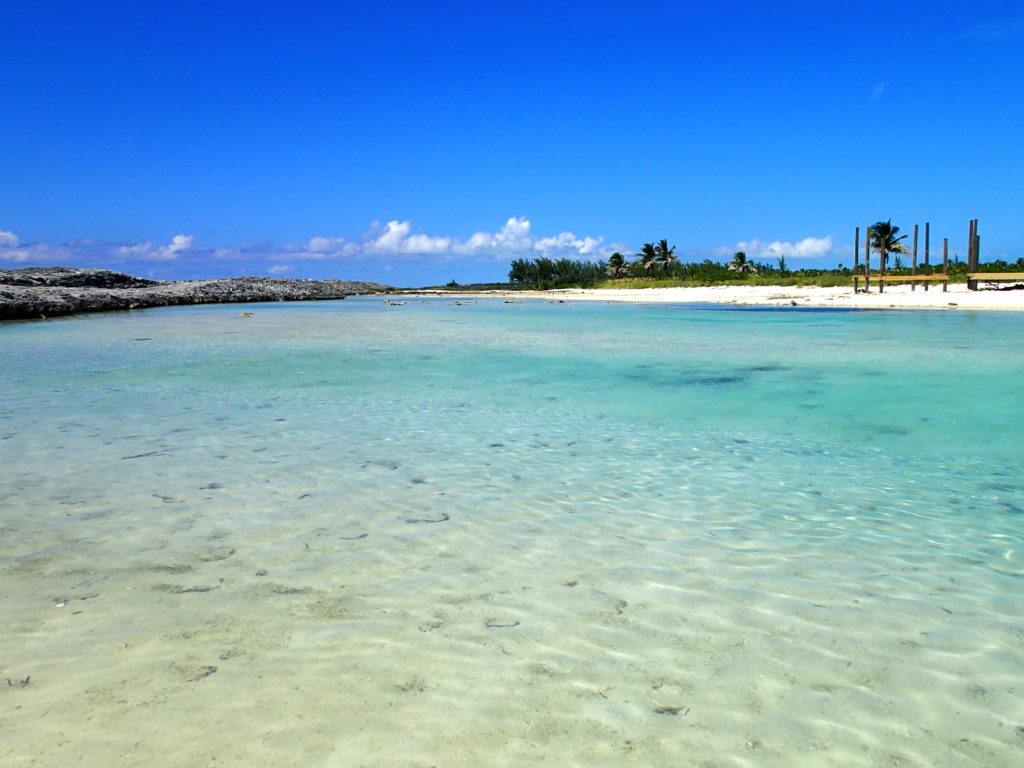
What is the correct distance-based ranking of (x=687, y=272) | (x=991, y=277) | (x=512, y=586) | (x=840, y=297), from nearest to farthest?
(x=512, y=586), (x=991, y=277), (x=840, y=297), (x=687, y=272)

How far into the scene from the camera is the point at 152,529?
394cm

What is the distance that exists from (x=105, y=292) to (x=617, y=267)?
5654 cm

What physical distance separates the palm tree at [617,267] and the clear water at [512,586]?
70401 millimetres

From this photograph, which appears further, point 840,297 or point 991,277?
point 840,297

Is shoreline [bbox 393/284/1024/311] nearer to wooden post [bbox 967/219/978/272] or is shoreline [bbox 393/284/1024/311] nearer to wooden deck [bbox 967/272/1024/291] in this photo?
wooden deck [bbox 967/272/1024/291]

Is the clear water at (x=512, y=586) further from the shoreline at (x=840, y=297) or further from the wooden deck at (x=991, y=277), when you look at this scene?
the wooden deck at (x=991, y=277)

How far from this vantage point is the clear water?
2201 millimetres

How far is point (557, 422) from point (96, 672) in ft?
16.4

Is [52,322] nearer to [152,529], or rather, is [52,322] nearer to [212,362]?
[212,362]

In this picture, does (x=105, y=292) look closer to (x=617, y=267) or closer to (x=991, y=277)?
(x=991, y=277)

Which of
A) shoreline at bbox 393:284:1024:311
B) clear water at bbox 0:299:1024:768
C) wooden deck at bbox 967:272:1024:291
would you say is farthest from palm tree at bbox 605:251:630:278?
clear water at bbox 0:299:1024:768

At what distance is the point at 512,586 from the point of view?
322 cm

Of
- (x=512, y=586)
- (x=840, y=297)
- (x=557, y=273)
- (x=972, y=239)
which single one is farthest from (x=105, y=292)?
(x=557, y=273)

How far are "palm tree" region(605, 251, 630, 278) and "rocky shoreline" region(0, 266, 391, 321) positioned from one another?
3377 cm
